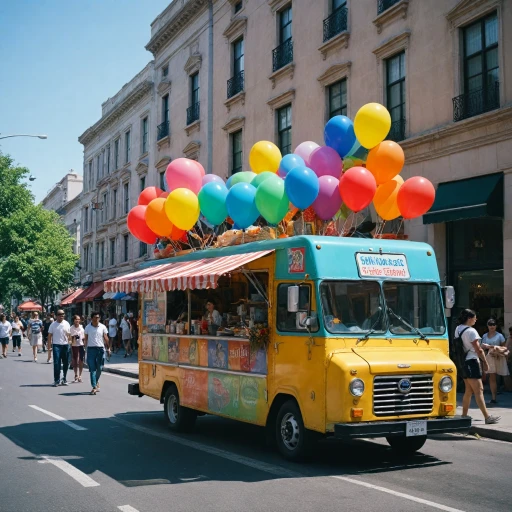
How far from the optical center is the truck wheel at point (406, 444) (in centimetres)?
865

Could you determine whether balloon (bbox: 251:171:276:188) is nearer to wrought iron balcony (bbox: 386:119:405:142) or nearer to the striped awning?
the striped awning

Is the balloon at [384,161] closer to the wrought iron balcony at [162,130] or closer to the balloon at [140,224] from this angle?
the balloon at [140,224]

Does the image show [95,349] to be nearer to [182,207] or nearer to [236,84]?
[182,207]

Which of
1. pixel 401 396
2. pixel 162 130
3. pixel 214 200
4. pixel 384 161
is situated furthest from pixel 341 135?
pixel 162 130

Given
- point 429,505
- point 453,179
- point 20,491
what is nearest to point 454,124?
point 453,179

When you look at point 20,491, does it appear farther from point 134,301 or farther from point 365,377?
point 134,301

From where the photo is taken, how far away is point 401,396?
7.85 metres

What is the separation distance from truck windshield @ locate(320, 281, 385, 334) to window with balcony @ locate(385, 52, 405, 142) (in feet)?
36.1

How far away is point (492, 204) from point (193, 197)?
25.2 ft

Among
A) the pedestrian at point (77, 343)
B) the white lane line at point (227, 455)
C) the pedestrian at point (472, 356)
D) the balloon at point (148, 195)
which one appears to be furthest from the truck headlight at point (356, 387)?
the pedestrian at point (77, 343)

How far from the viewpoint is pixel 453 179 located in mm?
16922

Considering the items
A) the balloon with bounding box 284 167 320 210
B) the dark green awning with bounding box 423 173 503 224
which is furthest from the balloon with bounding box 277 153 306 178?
the dark green awning with bounding box 423 173 503 224

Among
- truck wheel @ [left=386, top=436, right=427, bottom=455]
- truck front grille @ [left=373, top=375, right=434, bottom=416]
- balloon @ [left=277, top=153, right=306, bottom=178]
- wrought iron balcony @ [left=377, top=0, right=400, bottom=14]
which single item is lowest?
truck wheel @ [left=386, top=436, right=427, bottom=455]

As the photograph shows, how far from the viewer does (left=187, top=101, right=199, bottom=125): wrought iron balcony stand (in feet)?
101
